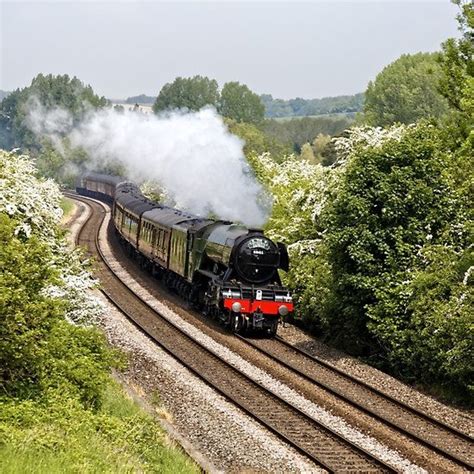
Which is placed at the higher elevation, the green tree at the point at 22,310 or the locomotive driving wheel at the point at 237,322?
the green tree at the point at 22,310

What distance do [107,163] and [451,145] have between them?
192 ft

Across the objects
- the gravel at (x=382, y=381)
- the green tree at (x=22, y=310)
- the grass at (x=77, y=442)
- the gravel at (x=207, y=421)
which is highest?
the green tree at (x=22, y=310)

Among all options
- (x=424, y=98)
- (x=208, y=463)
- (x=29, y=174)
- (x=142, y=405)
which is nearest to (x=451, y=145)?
(x=29, y=174)

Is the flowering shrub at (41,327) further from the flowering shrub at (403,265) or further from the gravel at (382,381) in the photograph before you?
the flowering shrub at (403,265)

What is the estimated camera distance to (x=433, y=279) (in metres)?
21.1

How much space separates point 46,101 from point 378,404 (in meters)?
117

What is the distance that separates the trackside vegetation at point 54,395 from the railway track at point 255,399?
2556 mm

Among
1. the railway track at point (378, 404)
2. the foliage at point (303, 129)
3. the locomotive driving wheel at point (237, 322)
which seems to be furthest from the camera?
the foliage at point (303, 129)

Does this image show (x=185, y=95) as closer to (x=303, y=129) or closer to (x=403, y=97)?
(x=303, y=129)

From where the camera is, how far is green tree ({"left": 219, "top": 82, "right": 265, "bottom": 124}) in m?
126

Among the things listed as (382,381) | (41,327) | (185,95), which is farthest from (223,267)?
(185,95)

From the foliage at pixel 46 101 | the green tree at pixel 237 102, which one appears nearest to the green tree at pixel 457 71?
the foliage at pixel 46 101

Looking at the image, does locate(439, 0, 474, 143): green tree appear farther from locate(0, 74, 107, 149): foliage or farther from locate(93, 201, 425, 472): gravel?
locate(0, 74, 107, 149): foliage

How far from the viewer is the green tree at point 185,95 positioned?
12044 centimetres
